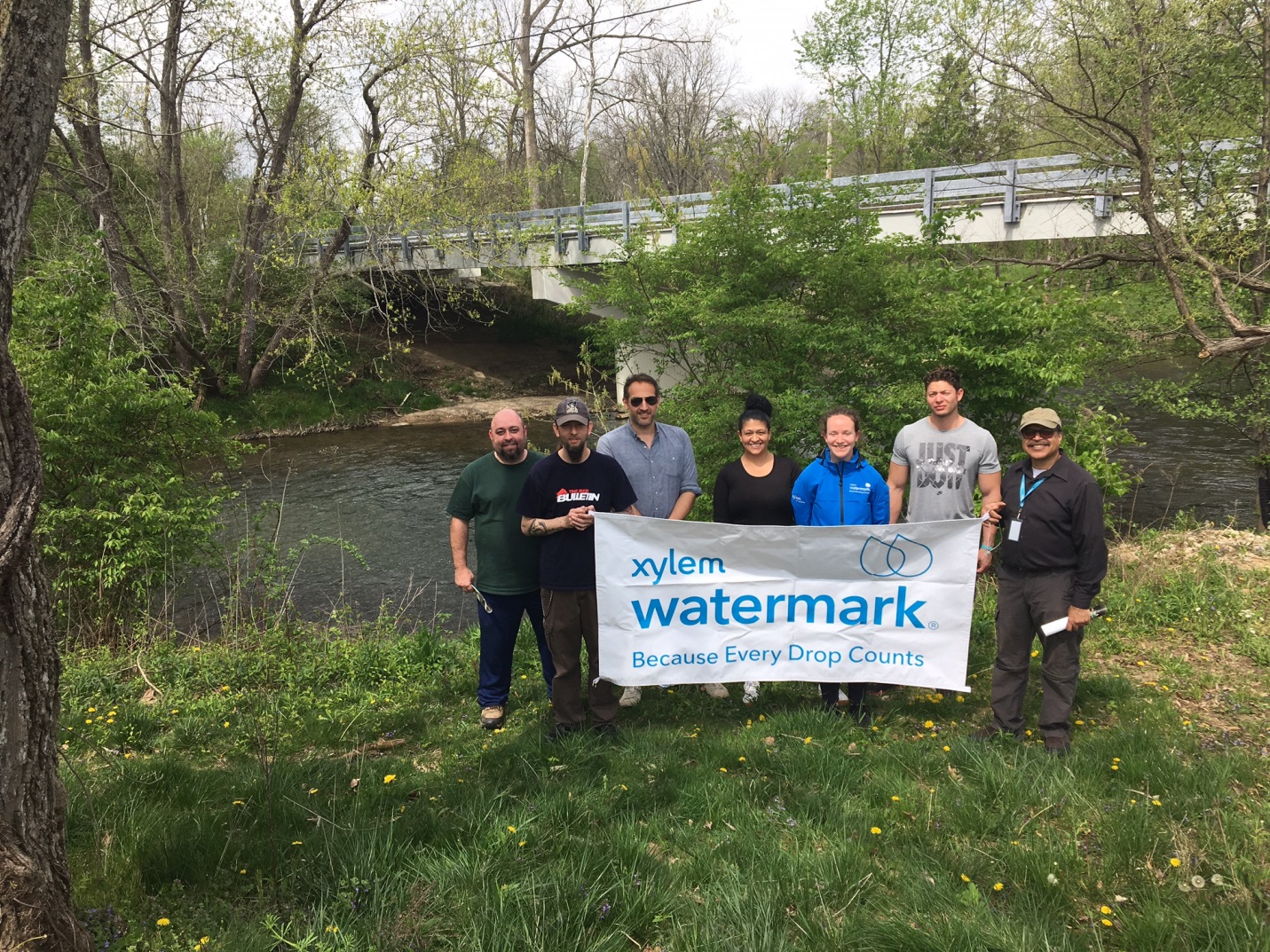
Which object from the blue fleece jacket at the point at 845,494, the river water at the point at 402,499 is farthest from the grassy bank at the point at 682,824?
the river water at the point at 402,499

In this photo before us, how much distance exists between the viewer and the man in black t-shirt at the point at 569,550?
4.45m

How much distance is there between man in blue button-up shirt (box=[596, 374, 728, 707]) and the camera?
508cm

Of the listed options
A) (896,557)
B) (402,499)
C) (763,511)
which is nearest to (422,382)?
(402,499)

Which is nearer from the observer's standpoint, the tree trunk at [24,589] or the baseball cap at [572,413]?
the tree trunk at [24,589]

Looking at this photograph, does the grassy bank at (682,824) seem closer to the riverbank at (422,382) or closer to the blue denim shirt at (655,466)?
the blue denim shirt at (655,466)

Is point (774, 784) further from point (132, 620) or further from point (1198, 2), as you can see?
point (1198, 2)

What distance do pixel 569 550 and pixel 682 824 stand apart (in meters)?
1.60

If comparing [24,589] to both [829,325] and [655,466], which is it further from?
[829,325]

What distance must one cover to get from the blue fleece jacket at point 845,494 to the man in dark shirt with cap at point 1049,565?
2.27 ft

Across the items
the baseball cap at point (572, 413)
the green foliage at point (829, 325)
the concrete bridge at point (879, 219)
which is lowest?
the baseball cap at point (572, 413)

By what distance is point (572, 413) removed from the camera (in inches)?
176

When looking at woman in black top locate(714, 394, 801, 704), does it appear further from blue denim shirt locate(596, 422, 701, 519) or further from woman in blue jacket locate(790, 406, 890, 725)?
blue denim shirt locate(596, 422, 701, 519)

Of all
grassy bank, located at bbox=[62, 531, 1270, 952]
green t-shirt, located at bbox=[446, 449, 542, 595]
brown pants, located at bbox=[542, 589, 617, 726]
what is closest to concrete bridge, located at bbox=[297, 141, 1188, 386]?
green t-shirt, located at bbox=[446, 449, 542, 595]

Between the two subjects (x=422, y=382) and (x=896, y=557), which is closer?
(x=896, y=557)
